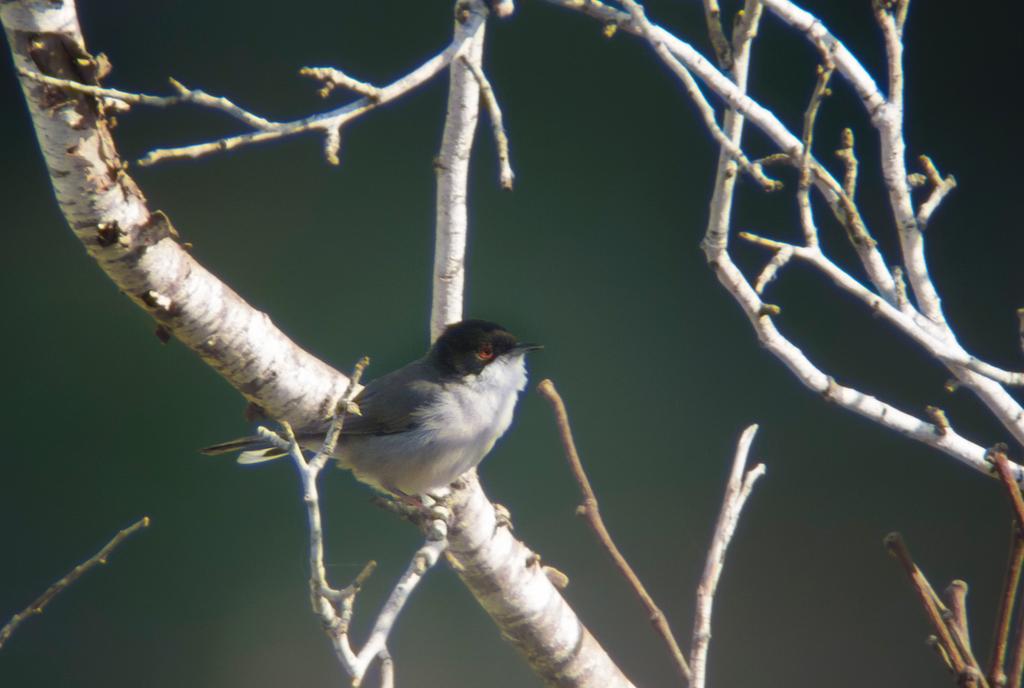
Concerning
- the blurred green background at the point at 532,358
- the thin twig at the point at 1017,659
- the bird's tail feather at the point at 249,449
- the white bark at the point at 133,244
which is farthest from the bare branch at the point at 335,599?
the blurred green background at the point at 532,358

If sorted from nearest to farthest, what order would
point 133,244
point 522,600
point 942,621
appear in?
point 942,621
point 133,244
point 522,600

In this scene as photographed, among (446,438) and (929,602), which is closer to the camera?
(929,602)

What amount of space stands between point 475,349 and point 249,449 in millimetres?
871

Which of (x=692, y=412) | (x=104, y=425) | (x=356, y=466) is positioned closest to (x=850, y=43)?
(x=692, y=412)

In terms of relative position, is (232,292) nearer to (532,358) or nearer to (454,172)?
(454,172)

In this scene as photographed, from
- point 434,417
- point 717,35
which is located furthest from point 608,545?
point 434,417

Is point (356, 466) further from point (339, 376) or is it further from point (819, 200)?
point (819, 200)

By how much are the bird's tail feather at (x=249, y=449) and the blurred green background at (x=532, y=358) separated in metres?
0.97

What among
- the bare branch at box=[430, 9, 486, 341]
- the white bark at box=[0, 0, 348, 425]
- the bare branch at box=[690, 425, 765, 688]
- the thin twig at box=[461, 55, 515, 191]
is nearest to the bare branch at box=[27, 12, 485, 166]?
the thin twig at box=[461, 55, 515, 191]

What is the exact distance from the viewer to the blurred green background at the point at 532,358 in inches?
182

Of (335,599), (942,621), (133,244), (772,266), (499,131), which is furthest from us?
(133,244)

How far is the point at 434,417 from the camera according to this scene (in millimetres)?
3666

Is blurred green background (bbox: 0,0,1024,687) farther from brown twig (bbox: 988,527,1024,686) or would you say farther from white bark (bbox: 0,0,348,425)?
brown twig (bbox: 988,527,1024,686)

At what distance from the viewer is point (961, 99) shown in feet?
16.0
